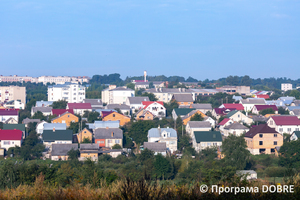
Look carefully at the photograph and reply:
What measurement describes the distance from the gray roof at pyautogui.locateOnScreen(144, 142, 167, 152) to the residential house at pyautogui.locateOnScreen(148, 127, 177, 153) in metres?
0.90

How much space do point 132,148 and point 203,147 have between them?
132 inches

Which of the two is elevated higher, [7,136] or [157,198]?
[157,198]

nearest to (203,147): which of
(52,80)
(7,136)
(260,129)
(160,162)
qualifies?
(260,129)

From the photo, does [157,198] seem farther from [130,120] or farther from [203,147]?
[130,120]

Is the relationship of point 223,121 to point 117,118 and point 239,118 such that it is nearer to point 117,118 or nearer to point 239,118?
point 239,118

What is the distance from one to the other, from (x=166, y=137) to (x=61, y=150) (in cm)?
483

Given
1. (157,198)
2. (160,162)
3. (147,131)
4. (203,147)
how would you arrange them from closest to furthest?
(157,198) < (160,162) < (203,147) < (147,131)

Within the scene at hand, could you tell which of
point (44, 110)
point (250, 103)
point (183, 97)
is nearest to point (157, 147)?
point (44, 110)

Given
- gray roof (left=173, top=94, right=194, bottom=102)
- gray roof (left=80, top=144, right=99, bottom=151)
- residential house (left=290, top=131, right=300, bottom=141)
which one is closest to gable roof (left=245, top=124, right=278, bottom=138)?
residential house (left=290, top=131, right=300, bottom=141)

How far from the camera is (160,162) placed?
498 inches

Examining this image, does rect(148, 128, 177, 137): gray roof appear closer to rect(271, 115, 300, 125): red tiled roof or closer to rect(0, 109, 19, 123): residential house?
rect(271, 115, 300, 125): red tiled roof

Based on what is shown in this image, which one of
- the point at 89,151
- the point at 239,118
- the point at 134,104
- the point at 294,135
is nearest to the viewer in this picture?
the point at 89,151

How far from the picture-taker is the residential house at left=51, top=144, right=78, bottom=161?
48.9 ft

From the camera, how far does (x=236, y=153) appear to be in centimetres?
1334
